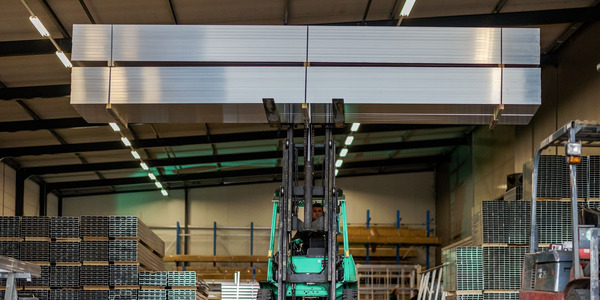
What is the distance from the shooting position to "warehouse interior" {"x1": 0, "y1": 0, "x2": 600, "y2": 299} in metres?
13.7

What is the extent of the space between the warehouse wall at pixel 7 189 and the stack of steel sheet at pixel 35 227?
24.2 ft

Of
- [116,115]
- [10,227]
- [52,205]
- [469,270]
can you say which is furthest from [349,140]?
[116,115]

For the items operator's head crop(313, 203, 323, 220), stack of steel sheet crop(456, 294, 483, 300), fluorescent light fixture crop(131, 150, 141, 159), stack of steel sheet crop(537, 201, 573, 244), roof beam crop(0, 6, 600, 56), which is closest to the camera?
operator's head crop(313, 203, 323, 220)

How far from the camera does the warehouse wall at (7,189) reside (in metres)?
21.2

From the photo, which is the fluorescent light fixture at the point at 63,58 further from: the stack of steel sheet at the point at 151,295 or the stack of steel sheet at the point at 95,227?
the stack of steel sheet at the point at 151,295

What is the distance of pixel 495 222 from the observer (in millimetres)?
13062

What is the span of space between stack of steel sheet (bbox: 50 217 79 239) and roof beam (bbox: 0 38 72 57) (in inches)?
118

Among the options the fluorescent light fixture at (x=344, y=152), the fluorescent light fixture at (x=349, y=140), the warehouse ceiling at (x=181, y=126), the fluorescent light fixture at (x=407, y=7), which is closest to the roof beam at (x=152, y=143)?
the warehouse ceiling at (x=181, y=126)

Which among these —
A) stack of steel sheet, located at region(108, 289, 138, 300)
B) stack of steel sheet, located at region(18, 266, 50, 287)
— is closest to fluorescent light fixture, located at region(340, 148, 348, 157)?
stack of steel sheet, located at region(108, 289, 138, 300)

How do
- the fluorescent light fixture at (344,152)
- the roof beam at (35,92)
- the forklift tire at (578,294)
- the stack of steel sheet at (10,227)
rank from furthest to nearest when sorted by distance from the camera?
the fluorescent light fixture at (344,152) < the roof beam at (35,92) < the stack of steel sheet at (10,227) < the forklift tire at (578,294)

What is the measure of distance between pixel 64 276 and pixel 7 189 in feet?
28.1

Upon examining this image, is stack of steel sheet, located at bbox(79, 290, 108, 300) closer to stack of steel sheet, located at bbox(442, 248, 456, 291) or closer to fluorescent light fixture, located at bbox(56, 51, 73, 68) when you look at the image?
fluorescent light fixture, located at bbox(56, 51, 73, 68)

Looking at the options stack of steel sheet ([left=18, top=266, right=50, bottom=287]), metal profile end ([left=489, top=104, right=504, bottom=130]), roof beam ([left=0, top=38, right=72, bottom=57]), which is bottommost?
stack of steel sheet ([left=18, top=266, right=50, bottom=287])

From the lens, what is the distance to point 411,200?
27.2 meters
